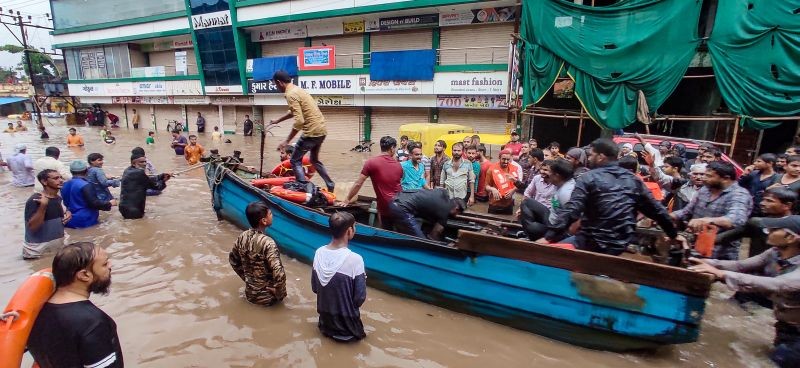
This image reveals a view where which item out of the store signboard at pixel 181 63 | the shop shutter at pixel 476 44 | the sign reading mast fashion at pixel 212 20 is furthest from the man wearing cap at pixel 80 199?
the store signboard at pixel 181 63

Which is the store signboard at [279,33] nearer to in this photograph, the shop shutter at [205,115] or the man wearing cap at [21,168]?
the shop shutter at [205,115]

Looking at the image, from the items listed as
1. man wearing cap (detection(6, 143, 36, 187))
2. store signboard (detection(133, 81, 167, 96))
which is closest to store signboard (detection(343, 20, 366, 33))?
man wearing cap (detection(6, 143, 36, 187))

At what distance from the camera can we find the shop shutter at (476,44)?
15.9m

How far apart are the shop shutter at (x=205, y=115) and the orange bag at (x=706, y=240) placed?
26.2 m

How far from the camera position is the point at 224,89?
23.5m

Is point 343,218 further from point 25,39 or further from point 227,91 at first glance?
point 25,39

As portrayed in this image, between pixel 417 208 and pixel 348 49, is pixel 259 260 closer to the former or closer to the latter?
pixel 417 208

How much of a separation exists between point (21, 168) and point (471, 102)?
14066mm

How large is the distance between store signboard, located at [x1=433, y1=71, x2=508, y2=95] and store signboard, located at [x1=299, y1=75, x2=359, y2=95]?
4.33m

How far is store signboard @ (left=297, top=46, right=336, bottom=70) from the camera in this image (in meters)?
19.4

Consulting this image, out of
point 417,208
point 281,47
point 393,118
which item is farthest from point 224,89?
point 417,208

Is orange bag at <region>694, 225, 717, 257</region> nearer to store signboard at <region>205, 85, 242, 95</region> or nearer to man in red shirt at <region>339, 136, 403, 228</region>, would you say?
man in red shirt at <region>339, 136, 403, 228</region>

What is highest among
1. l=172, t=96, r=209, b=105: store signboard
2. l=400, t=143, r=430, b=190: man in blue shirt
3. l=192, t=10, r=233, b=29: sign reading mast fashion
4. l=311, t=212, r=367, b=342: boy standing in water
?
l=192, t=10, r=233, b=29: sign reading mast fashion

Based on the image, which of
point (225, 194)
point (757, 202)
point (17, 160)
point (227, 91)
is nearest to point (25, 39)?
point (227, 91)
